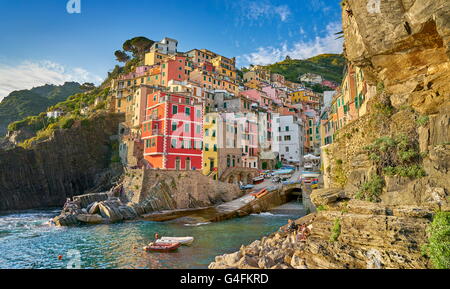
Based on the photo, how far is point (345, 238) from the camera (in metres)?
11.1

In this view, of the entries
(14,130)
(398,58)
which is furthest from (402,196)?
(14,130)

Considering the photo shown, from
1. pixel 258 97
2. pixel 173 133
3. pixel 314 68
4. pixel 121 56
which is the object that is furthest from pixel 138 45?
pixel 314 68

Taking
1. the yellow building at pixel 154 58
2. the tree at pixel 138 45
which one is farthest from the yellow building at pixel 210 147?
the tree at pixel 138 45

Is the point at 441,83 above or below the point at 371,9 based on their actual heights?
below

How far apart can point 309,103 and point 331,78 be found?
6360 cm

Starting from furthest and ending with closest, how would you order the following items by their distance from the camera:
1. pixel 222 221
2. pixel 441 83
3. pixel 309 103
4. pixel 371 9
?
pixel 309 103, pixel 222 221, pixel 371 9, pixel 441 83

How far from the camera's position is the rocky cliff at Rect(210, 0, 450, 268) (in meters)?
9.91

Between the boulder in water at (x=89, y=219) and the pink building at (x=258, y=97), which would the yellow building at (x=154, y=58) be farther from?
the boulder in water at (x=89, y=219)

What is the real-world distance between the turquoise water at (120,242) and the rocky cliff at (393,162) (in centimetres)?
552

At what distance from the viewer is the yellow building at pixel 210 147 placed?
1841 inches

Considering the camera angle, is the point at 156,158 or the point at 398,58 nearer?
the point at 398,58

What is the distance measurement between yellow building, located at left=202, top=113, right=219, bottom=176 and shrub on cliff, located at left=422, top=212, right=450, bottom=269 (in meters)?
38.4

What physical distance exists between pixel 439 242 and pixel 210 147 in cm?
3993

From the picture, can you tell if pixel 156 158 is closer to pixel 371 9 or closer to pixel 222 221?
pixel 222 221
